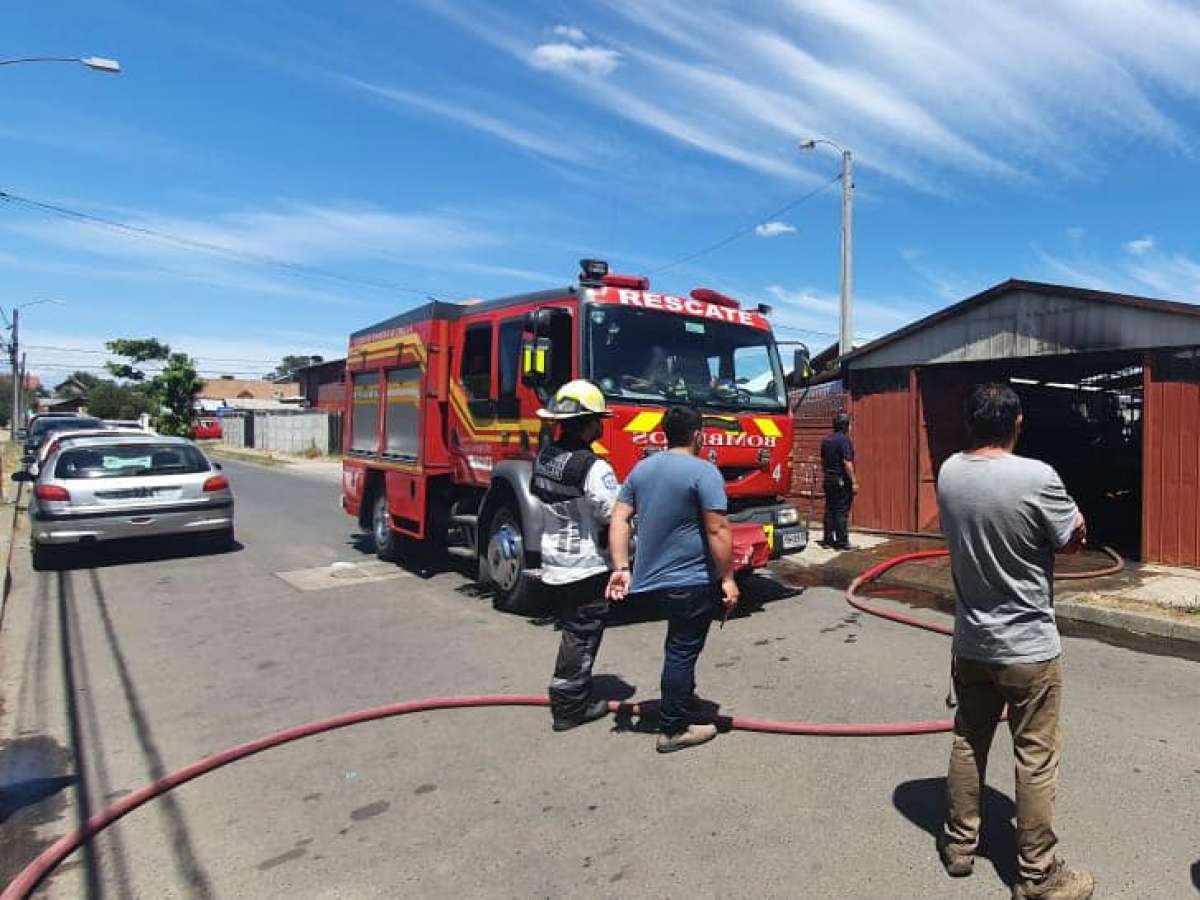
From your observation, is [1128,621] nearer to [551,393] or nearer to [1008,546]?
[1008,546]

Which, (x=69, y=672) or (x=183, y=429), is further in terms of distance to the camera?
(x=183, y=429)

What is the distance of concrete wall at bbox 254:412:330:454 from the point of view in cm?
3844

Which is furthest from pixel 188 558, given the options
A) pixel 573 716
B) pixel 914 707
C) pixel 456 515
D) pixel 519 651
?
pixel 914 707

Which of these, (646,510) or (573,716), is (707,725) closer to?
(573,716)

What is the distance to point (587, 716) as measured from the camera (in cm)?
454

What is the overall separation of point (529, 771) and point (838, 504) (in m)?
7.24

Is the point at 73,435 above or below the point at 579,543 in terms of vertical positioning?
above

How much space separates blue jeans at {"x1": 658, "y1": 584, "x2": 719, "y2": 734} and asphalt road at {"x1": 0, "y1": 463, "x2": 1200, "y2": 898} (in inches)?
8.5

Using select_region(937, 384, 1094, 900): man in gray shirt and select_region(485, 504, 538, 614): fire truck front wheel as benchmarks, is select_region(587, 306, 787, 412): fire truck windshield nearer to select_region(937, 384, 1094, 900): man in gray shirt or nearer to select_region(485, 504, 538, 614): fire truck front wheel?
select_region(485, 504, 538, 614): fire truck front wheel

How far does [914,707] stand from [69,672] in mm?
5625

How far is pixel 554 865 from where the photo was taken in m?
3.07

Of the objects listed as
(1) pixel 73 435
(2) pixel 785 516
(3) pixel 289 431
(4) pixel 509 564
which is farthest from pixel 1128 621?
(3) pixel 289 431

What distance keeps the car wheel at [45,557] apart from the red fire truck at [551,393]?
4368 millimetres

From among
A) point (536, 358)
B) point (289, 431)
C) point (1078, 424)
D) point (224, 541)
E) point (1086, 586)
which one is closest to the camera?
point (536, 358)
